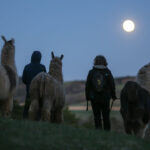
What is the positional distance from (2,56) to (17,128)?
4.84 metres

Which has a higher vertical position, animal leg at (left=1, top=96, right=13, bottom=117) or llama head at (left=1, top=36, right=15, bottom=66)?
llama head at (left=1, top=36, right=15, bottom=66)

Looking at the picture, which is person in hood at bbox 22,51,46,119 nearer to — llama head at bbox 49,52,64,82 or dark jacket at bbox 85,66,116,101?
llama head at bbox 49,52,64,82

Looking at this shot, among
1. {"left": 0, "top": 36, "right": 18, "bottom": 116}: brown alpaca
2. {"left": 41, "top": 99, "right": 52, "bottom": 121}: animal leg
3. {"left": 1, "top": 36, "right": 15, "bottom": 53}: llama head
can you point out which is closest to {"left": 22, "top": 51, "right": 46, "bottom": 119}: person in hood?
{"left": 0, "top": 36, "right": 18, "bottom": 116}: brown alpaca

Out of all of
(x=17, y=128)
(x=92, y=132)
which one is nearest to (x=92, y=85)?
(x=92, y=132)

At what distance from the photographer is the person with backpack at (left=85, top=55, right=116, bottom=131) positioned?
12.2 m

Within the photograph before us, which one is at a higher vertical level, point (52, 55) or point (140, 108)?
point (52, 55)

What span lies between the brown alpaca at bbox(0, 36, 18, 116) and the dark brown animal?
126 inches

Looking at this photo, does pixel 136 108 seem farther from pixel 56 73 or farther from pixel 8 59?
pixel 8 59

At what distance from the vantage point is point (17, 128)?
9133mm

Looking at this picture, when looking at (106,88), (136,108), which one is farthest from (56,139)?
(106,88)

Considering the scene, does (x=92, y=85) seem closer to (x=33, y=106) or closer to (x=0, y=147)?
(x=33, y=106)

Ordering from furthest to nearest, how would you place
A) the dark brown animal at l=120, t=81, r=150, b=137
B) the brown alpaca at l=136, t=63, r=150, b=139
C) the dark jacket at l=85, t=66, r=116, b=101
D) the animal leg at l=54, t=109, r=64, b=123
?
the animal leg at l=54, t=109, r=64, b=123, the brown alpaca at l=136, t=63, r=150, b=139, the dark jacket at l=85, t=66, r=116, b=101, the dark brown animal at l=120, t=81, r=150, b=137

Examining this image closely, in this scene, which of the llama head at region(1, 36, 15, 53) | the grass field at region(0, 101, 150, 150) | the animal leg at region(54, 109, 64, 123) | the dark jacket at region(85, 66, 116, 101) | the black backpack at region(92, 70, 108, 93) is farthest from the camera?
the llama head at region(1, 36, 15, 53)

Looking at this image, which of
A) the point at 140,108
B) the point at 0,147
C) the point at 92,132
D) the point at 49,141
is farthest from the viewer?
the point at 140,108
